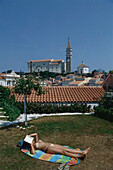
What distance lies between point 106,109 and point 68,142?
7443 mm

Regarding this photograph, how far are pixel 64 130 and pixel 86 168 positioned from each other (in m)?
4.81

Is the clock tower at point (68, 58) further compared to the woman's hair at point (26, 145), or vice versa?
the clock tower at point (68, 58)

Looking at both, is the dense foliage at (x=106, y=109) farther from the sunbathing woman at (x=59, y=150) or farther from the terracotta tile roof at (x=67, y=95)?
the sunbathing woman at (x=59, y=150)

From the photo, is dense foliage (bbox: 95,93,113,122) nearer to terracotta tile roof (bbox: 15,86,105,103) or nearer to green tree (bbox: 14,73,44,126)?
terracotta tile roof (bbox: 15,86,105,103)

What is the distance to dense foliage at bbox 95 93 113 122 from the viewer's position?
1368 cm

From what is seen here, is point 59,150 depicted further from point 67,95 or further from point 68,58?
point 68,58

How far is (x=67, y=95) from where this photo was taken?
19953mm

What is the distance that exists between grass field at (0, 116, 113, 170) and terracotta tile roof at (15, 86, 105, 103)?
6441 mm

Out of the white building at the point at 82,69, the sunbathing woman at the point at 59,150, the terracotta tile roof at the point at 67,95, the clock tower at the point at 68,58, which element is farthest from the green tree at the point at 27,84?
the clock tower at the point at 68,58

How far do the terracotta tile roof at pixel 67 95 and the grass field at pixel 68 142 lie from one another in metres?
6.44

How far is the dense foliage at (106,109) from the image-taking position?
13.7m

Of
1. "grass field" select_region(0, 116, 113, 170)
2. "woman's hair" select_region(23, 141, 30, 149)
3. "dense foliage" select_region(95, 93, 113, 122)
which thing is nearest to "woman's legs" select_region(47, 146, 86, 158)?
"grass field" select_region(0, 116, 113, 170)

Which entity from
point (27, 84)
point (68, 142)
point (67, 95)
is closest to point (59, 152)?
point (68, 142)

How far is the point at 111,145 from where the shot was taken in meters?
8.19
